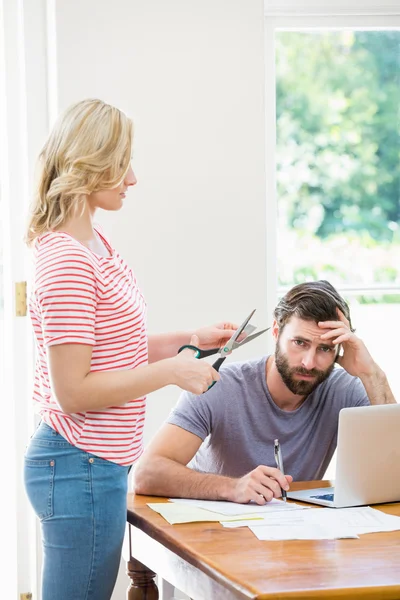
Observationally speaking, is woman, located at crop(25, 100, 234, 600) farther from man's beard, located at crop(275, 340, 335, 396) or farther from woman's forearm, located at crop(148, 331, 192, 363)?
man's beard, located at crop(275, 340, 335, 396)

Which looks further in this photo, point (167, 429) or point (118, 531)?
point (167, 429)

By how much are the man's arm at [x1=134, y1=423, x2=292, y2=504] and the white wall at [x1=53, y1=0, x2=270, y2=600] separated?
694 mm

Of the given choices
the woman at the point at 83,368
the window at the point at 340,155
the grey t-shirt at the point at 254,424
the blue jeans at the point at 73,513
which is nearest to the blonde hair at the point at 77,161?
the woman at the point at 83,368

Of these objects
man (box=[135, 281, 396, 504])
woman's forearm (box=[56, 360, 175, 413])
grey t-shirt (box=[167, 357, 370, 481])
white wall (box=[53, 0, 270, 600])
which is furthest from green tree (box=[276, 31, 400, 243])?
woman's forearm (box=[56, 360, 175, 413])

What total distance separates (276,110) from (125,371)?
1.79m

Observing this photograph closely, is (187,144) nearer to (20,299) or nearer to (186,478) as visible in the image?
(20,299)

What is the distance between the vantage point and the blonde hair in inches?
66.2

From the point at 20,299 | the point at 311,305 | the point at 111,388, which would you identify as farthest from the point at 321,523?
the point at 20,299

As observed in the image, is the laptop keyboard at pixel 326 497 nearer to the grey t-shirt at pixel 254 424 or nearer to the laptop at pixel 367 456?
the laptop at pixel 367 456

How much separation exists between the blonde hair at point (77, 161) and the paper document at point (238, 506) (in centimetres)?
68

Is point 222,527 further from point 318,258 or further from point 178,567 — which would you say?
point 318,258

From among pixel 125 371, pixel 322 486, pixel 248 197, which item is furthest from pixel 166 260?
pixel 125 371

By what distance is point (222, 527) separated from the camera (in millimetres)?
1712

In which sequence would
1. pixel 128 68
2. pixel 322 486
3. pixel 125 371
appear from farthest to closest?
pixel 128 68 < pixel 322 486 < pixel 125 371
